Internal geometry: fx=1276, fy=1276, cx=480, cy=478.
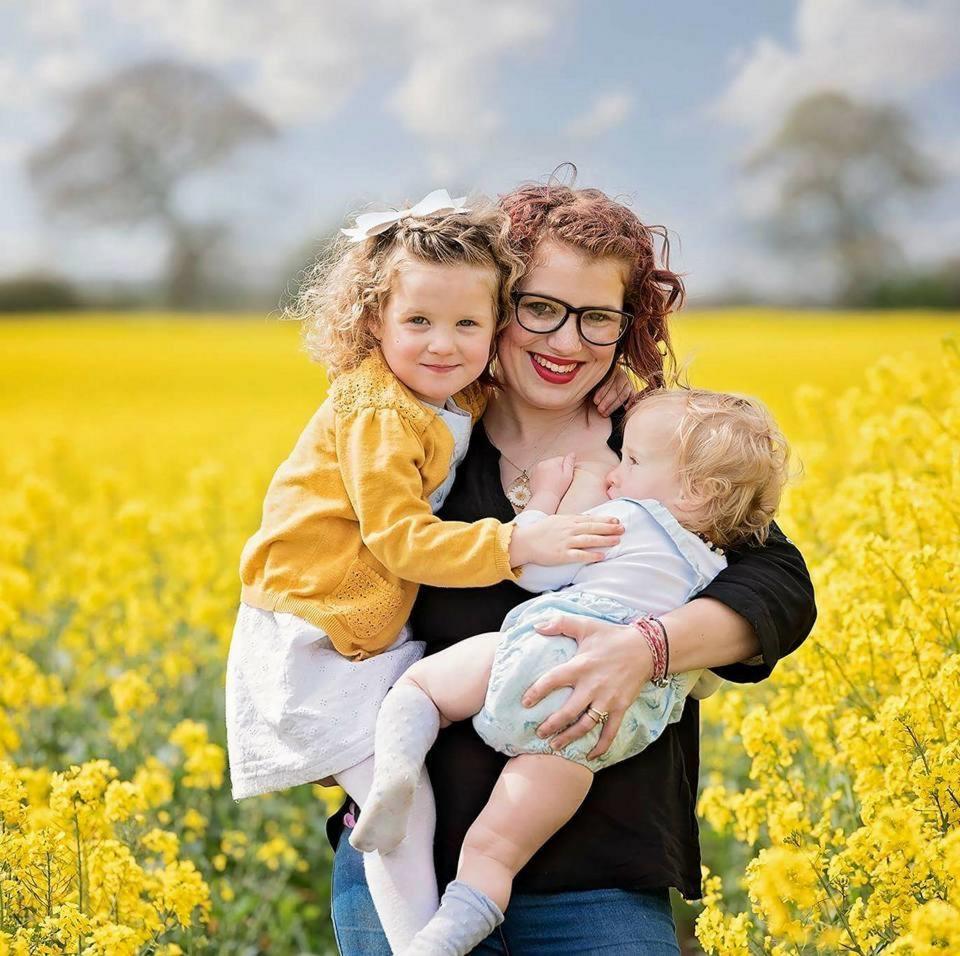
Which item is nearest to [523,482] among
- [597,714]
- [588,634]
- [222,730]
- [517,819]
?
[588,634]

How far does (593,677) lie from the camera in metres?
1.94

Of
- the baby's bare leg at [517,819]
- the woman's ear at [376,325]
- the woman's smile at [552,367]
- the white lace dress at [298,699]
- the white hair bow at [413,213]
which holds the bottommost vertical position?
the baby's bare leg at [517,819]

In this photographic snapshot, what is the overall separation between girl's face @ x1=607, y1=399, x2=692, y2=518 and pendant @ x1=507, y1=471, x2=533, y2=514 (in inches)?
7.0

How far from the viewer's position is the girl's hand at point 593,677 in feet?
6.32

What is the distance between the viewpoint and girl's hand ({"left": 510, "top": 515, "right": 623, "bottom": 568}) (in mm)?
2031

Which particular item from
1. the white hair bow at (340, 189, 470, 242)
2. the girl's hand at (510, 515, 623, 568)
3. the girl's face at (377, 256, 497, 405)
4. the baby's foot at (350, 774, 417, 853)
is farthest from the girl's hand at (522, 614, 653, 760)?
the white hair bow at (340, 189, 470, 242)

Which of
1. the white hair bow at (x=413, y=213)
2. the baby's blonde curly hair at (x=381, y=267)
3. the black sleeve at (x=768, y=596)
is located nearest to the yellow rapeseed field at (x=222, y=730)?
the black sleeve at (x=768, y=596)

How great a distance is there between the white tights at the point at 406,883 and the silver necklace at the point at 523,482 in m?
0.53

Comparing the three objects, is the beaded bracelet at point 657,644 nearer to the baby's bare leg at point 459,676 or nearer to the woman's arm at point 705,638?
the woman's arm at point 705,638

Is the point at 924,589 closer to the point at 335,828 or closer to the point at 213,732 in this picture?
the point at 335,828

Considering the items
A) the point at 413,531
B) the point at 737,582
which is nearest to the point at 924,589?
the point at 737,582

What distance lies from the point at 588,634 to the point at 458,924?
0.47 meters

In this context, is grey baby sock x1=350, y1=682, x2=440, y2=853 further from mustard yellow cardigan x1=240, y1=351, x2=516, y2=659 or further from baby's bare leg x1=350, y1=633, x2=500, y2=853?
mustard yellow cardigan x1=240, y1=351, x2=516, y2=659

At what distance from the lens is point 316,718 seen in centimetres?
211
